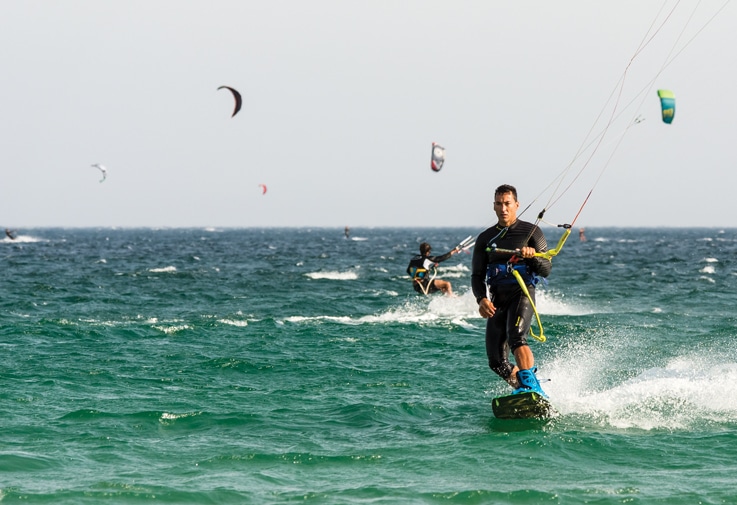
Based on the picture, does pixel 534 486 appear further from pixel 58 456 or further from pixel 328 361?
pixel 328 361

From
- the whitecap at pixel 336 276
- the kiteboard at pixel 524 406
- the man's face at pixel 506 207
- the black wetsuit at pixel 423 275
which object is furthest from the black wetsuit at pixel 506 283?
the whitecap at pixel 336 276

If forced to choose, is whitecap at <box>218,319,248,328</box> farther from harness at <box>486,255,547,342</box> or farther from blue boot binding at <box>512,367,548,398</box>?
blue boot binding at <box>512,367,548,398</box>

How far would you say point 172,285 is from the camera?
32.5 m

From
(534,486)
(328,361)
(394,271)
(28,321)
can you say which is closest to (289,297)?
(28,321)

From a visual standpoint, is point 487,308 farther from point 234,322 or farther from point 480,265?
point 234,322

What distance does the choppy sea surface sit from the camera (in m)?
6.68

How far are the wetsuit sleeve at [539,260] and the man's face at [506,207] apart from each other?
0.26m

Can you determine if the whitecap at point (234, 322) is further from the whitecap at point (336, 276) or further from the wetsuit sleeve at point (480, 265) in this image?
the whitecap at point (336, 276)

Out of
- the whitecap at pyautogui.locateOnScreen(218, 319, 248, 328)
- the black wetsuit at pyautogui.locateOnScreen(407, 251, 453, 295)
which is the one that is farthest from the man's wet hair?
the black wetsuit at pyautogui.locateOnScreen(407, 251, 453, 295)

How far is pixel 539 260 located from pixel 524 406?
1379 millimetres

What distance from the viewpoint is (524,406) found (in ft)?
27.7

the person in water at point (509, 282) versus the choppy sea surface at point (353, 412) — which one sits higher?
the person in water at point (509, 282)

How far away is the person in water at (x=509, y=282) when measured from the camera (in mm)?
8367

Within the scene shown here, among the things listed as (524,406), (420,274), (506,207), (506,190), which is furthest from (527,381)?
(420,274)
